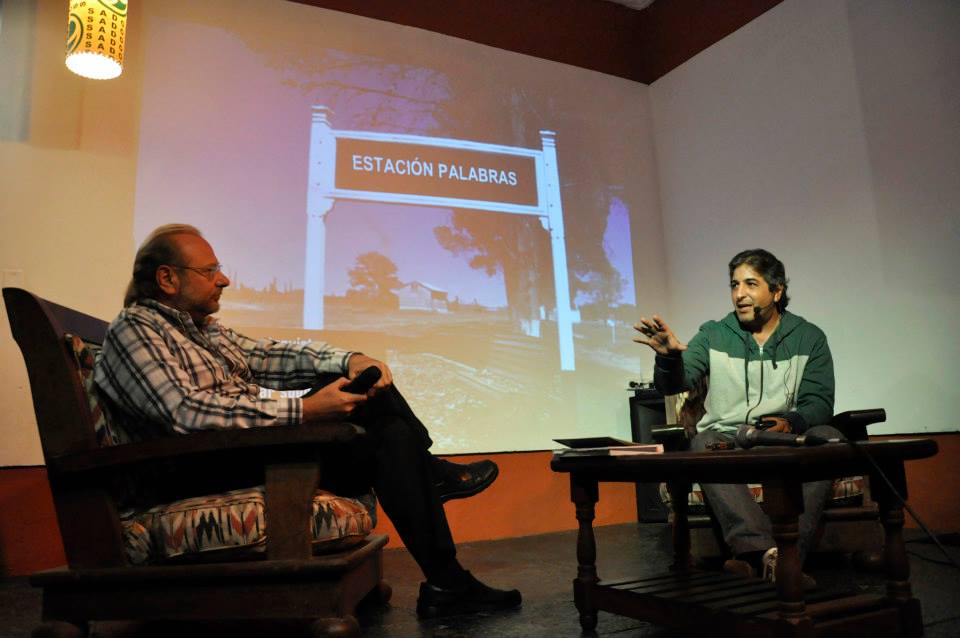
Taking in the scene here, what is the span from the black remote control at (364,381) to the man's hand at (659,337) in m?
0.89

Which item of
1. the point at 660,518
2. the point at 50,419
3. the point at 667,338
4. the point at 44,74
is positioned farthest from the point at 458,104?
the point at 50,419

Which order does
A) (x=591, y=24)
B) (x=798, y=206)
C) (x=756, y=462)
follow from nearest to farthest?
(x=756, y=462) < (x=798, y=206) < (x=591, y=24)

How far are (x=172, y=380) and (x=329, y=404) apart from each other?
1.05 ft

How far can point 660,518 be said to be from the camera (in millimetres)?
3754

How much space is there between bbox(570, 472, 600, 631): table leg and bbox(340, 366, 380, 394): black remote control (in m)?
0.53

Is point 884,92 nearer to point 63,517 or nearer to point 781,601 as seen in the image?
point 781,601

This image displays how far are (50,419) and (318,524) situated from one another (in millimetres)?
558

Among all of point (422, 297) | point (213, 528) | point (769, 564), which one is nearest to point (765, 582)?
point (769, 564)

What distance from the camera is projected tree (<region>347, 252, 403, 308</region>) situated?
133 inches

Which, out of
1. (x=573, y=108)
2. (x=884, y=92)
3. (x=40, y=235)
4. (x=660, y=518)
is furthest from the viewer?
(x=573, y=108)

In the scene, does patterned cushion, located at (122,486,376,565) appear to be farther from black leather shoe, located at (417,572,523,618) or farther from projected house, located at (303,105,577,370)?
projected house, located at (303,105,577,370)

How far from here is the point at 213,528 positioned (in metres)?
1.35

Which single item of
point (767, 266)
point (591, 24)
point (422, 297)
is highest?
point (591, 24)

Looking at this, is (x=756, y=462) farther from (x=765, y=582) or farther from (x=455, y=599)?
(x=455, y=599)
